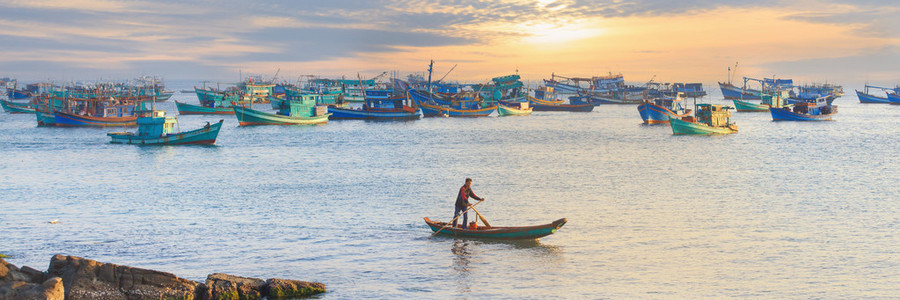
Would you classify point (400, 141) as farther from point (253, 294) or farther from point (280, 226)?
point (253, 294)

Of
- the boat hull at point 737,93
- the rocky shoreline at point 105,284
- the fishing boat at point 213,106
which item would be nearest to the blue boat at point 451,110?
the fishing boat at point 213,106

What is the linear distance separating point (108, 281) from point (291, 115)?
236 feet

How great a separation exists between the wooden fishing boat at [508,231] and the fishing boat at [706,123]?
1904 inches

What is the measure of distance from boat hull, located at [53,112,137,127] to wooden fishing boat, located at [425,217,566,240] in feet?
205

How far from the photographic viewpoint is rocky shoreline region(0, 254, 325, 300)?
12.8 metres

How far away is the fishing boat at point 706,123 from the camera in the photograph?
6531 centimetres

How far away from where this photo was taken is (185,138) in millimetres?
54719

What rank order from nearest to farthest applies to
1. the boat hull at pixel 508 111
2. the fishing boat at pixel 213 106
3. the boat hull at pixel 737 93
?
the fishing boat at pixel 213 106 → the boat hull at pixel 508 111 → the boat hull at pixel 737 93

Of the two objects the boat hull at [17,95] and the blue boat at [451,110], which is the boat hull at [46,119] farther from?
the boat hull at [17,95]

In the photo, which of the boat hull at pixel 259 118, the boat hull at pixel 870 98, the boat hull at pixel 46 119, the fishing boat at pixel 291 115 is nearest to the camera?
the boat hull at pixel 46 119

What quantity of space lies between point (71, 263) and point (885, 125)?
88470 millimetres

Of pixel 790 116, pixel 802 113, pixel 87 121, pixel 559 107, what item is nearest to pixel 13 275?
pixel 87 121

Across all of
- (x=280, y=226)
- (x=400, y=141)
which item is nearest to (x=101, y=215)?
(x=280, y=226)

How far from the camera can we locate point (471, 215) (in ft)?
81.5
